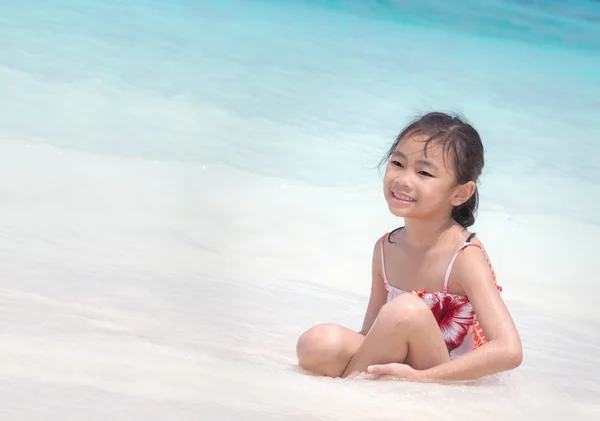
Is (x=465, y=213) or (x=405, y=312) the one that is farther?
(x=465, y=213)

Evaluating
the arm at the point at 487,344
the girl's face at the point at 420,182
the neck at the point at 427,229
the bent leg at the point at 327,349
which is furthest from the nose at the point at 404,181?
the bent leg at the point at 327,349

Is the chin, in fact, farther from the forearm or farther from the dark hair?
the forearm

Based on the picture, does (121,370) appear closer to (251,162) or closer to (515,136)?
(251,162)

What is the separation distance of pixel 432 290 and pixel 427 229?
0.54 ft

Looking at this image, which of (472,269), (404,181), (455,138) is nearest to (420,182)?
(404,181)

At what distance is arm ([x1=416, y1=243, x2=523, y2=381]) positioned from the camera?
2170mm

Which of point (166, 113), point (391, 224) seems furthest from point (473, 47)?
point (391, 224)

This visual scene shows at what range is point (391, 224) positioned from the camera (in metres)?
4.03

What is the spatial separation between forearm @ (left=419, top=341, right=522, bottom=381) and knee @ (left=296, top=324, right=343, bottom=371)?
0.24 metres

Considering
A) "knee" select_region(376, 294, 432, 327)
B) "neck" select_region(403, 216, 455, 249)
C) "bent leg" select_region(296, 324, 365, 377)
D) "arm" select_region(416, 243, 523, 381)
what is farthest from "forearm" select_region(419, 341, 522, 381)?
"neck" select_region(403, 216, 455, 249)

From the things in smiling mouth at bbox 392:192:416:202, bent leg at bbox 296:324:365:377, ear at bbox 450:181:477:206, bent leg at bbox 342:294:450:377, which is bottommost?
bent leg at bbox 296:324:365:377

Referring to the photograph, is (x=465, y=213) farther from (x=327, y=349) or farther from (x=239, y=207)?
(x=239, y=207)

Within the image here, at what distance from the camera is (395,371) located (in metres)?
2.18

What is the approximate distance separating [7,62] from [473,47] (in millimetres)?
4399
